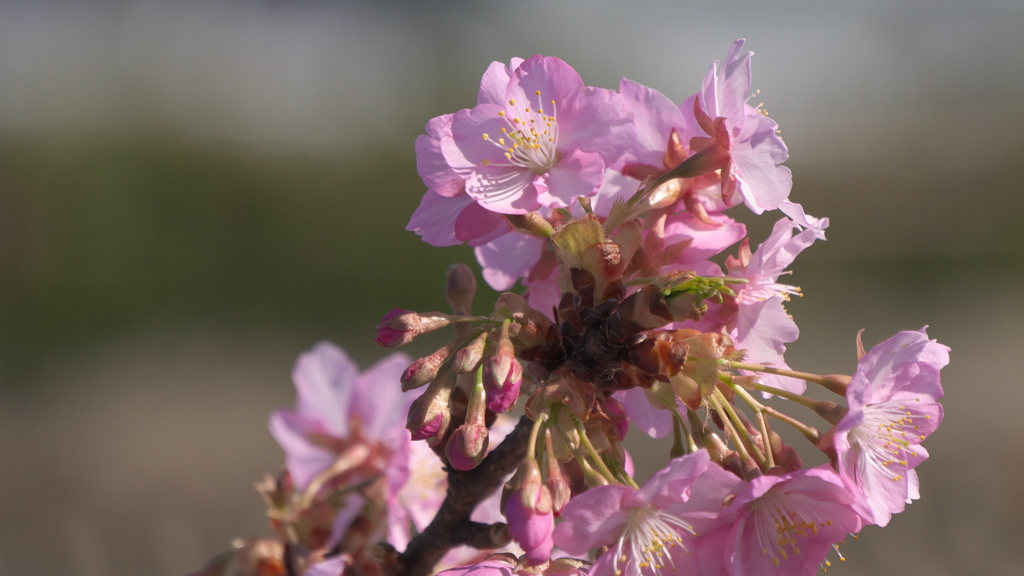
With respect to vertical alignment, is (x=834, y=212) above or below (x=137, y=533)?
below

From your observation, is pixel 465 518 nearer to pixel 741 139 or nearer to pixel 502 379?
pixel 502 379

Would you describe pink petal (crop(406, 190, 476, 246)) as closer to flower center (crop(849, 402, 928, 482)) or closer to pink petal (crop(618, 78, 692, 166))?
pink petal (crop(618, 78, 692, 166))

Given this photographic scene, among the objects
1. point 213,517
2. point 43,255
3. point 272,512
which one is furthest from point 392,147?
point 272,512

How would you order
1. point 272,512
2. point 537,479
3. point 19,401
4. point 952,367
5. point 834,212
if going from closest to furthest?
1. point 537,479
2. point 272,512
3. point 19,401
4. point 952,367
5. point 834,212

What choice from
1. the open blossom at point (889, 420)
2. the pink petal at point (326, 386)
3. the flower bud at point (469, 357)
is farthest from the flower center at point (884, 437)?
the pink petal at point (326, 386)

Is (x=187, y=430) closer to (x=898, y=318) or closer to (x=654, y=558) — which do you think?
(x=654, y=558)

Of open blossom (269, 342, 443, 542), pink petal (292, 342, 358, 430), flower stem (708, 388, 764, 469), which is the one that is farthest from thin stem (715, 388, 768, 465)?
pink petal (292, 342, 358, 430)
